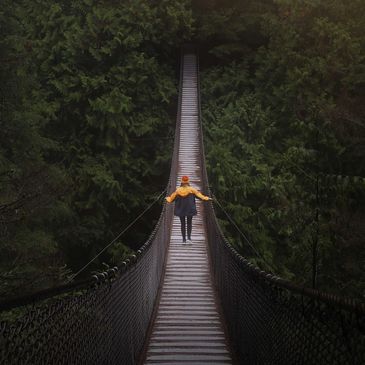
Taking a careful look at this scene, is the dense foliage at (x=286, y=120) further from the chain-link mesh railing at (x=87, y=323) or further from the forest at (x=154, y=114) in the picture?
the chain-link mesh railing at (x=87, y=323)

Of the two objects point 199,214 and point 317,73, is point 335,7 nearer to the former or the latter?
point 317,73

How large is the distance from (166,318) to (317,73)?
1159cm

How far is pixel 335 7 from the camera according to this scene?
15.9 metres

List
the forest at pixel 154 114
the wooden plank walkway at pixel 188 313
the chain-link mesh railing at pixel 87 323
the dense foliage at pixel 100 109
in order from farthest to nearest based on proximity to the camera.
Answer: the dense foliage at pixel 100 109, the forest at pixel 154 114, the wooden plank walkway at pixel 188 313, the chain-link mesh railing at pixel 87 323

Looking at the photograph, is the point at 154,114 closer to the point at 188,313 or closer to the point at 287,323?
the point at 188,313

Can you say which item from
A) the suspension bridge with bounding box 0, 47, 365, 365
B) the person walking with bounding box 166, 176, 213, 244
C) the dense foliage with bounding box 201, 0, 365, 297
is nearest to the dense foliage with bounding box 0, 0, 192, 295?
the dense foliage with bounding box 201, 0, 365, 297

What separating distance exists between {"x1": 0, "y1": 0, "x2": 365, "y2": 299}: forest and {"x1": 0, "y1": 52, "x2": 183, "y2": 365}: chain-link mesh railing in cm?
622

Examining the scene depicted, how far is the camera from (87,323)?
2.93 meters

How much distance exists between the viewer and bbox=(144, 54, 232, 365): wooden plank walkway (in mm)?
4746

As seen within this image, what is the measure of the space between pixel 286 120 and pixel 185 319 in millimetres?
11805

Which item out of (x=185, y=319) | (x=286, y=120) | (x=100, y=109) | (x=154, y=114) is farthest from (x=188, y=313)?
(x=154, y=114)

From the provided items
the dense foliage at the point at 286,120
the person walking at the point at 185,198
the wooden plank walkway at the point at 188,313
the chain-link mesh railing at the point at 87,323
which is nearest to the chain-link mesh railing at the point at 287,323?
the wooden plank walkway at the point at 188,313

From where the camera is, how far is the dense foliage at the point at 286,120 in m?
12.2

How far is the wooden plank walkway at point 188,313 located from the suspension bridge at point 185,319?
0.4 inches
